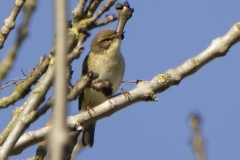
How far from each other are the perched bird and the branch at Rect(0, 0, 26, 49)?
2.56 meters

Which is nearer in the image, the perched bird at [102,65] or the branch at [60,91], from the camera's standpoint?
the branch at [60,91]

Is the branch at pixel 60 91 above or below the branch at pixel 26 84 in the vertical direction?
below

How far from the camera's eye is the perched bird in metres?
6.00

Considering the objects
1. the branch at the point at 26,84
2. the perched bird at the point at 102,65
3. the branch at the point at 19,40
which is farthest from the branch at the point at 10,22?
the perched bird at the point at 102,65

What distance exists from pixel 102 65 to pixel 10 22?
9.39 ft

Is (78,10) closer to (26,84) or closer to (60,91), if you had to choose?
(26,84)

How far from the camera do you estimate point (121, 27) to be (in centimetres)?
419

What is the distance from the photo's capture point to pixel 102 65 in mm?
6102

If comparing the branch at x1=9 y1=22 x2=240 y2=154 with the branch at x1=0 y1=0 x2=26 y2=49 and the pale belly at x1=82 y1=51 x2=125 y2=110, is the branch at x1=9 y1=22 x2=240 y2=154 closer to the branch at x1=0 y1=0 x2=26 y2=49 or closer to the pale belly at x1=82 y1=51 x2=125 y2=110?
the branch at x1=0 y1=0 x2=26 y2=49

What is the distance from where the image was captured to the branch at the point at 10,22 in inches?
128

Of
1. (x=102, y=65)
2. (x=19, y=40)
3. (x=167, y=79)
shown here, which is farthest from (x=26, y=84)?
(x=102, y=65)

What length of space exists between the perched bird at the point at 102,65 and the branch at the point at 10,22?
2555 mm

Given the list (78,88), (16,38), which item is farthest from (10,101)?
(78,88)

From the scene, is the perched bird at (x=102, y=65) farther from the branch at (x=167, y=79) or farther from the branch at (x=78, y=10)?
the branch at (x=78, y=10)
